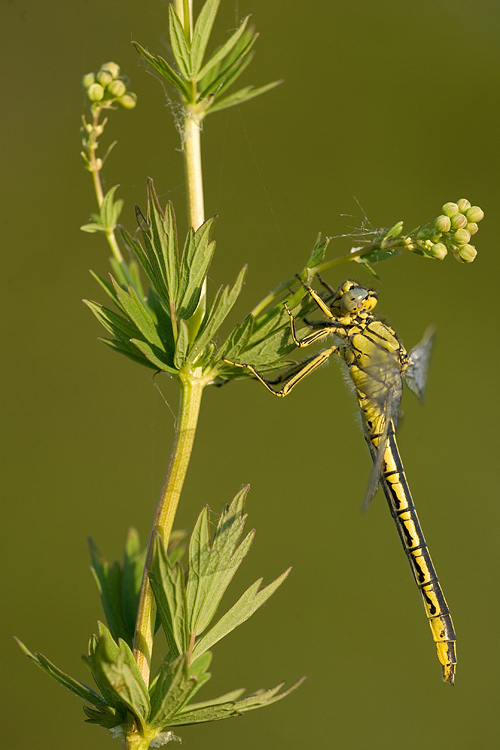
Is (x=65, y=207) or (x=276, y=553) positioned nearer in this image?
(x=276, y=553)

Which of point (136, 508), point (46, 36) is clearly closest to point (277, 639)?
point (136, 508)

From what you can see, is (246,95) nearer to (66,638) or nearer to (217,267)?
(217,267)

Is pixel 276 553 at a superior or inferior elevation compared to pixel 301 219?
inferior

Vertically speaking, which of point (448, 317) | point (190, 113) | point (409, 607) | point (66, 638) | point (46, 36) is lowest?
point (66, 638)

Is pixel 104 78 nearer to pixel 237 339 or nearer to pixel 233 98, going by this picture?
pixel 233 98

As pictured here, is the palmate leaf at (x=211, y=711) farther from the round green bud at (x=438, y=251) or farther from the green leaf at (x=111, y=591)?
the round green bud at (x=438, y=251)

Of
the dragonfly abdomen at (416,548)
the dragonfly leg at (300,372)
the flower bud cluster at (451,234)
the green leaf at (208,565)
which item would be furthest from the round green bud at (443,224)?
the dragonfly abdomen at (416,548)
